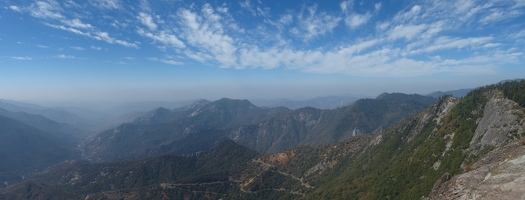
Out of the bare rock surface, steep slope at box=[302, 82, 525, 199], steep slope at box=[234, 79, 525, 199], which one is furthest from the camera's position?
steep slope at box=[302, 82, 525, 199]

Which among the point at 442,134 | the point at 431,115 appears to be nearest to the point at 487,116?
the point at 442,134

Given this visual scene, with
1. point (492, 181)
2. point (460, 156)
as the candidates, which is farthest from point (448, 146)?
point (492, 181)

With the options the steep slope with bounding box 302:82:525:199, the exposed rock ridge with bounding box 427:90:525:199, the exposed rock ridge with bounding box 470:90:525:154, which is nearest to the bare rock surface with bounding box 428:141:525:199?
the exposed rock ridge with bounding box 427:90:525:199

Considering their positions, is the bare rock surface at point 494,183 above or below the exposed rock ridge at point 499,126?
above

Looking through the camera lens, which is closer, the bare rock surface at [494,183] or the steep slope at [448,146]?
the bare rock surface at [494,183]

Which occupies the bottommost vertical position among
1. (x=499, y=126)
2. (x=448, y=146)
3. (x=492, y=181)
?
(x=448, y=146)

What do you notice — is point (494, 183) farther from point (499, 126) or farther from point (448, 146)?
point (448, 146)

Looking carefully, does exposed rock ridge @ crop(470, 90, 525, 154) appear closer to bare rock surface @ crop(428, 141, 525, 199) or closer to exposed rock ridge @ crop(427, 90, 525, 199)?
exposed rock ridge @ crop(427, 90, 525, 199)

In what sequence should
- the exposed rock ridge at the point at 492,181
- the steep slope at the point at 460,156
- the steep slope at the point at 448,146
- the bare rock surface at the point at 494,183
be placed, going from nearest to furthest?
the bare rock surface at the point at 494,183 < the exposed rock ridge at the point at 492,181 < the steep slope at the point at 460,156 < the steep slope at the point at 448,146

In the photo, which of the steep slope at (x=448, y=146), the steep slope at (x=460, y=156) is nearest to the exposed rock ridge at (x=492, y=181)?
the steep slope at (x=460, y=156)

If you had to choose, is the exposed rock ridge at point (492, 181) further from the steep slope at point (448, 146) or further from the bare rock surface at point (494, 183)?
the steep slope at point (448, 146)

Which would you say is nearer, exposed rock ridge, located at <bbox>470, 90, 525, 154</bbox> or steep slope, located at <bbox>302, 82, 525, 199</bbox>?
exposed rock ridge, located at <bbox>470, 90, 525, 154</bbox>
